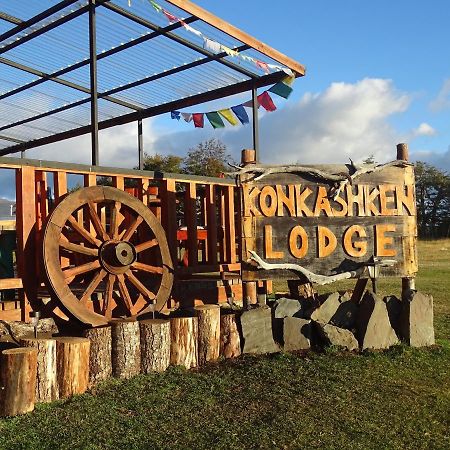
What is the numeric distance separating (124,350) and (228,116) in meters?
7.00

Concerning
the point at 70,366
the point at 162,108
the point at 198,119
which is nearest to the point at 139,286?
the point at 70,366

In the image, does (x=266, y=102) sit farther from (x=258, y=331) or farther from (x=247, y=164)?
(x=258, y=331)

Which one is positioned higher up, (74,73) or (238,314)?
(74,73)

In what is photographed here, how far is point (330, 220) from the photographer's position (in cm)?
687

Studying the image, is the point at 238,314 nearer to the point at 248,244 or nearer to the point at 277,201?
Answer: the point at 248,244

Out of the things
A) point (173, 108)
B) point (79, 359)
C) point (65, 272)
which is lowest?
point (79, 359)

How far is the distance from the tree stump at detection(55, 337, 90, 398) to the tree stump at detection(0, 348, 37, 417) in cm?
36

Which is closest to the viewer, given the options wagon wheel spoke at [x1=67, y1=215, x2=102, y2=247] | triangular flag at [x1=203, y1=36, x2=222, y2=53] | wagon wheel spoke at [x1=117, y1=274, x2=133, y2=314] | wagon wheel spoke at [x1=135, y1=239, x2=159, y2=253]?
wagon wheel spoke at [x1=67, y1=215, x2=102, y2=247]

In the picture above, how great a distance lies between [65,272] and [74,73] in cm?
617

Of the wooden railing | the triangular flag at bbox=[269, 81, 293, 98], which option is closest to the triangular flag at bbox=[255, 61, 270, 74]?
the triangular flag at bbox=[269, 81, 293, 98]

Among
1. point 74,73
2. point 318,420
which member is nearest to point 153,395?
point 318,420

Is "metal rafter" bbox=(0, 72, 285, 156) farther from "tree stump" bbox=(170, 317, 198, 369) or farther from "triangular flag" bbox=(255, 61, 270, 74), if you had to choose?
"tree stump" bbox=(170, 317, 198, 369)

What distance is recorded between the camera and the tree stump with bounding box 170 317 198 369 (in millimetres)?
5418

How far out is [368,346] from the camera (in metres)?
6.12
